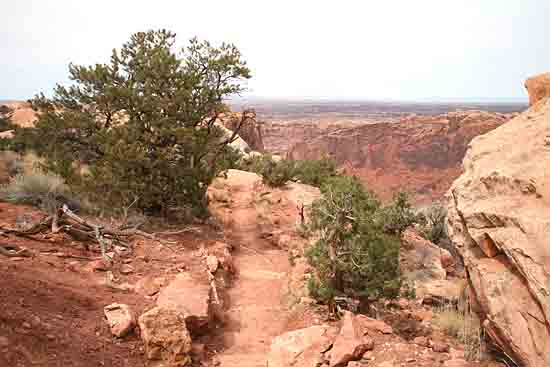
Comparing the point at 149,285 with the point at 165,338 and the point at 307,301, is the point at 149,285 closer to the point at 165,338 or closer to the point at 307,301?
the point at 165,338

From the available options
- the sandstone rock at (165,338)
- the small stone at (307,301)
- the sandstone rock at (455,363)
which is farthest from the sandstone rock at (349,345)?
the small stone at (307,301)

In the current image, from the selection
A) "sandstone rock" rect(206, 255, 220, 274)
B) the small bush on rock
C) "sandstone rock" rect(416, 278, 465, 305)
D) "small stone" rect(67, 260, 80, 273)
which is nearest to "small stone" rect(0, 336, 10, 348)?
"small stone" rect(67, 260, 80, 273)

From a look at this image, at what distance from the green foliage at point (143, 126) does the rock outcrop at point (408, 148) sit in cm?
2342

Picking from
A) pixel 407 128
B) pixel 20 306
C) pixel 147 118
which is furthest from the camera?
pixel 407 128

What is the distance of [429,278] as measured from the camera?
8.98 m

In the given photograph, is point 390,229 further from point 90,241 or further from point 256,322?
point 90,241

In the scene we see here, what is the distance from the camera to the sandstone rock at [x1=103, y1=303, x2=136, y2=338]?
14.2 feet

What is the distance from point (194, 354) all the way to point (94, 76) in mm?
7810

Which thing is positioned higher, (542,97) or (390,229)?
(542,97)

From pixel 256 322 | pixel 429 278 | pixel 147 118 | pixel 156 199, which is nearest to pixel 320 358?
pixel 256 322

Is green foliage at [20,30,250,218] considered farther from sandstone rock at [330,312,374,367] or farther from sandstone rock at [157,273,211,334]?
sandstone rock at [330,312,374,367]

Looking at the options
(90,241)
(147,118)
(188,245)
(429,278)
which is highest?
(147,118)

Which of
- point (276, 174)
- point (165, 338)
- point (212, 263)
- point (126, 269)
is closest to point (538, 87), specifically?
point (165, 338)

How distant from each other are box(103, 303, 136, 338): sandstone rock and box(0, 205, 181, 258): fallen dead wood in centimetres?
194
